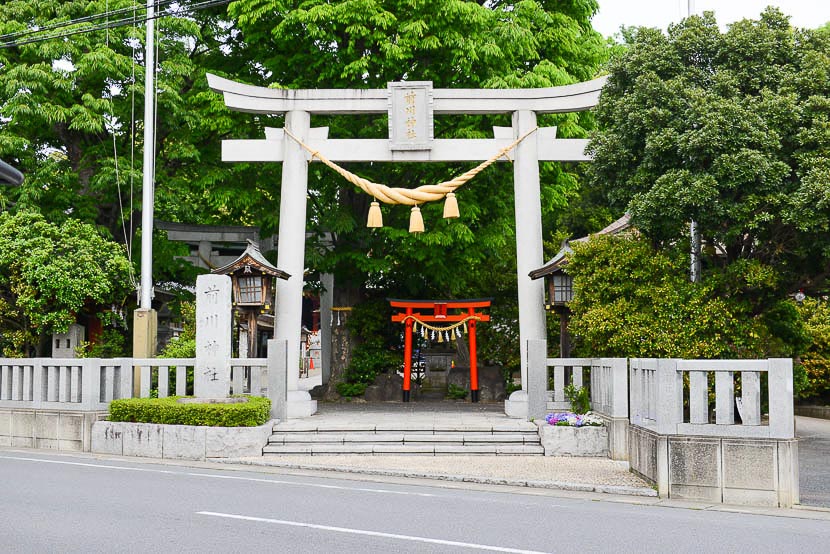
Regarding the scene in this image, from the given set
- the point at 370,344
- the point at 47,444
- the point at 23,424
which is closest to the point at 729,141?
the point at 370,344

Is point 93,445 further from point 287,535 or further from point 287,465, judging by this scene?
point 287,535

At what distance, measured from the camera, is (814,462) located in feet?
51.8

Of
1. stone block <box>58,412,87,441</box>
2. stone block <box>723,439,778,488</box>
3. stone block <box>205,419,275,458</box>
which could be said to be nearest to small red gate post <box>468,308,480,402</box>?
stone block <box>205,419,275,458</box>

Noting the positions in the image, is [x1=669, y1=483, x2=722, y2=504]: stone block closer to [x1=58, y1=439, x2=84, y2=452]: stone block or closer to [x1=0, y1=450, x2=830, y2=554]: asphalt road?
[x1=0, y1=450, x2=830, y2=554]: asphalt road

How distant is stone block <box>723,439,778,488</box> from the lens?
11.1m

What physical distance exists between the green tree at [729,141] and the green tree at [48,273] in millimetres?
13125

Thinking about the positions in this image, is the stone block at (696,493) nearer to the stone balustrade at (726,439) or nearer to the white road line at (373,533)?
the stone balustrade at (726,439)

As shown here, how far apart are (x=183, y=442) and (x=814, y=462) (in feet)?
36.8

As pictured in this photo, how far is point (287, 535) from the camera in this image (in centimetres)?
877

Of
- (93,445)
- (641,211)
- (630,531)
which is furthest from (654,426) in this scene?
(93,445)

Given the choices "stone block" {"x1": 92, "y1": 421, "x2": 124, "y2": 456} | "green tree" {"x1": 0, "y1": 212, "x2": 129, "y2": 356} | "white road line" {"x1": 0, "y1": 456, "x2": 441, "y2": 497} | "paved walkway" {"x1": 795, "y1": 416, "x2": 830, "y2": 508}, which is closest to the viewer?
"paved walkway" {"x1": 795, "y1": 416, "x2": 830, "y2": 508}

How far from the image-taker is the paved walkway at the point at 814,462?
12055 millimetres

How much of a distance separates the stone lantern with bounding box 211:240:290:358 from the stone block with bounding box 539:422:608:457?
7.24 metres

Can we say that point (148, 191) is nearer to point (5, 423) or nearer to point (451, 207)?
point (5, 423)
